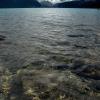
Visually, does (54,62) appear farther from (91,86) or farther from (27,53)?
(91,86)

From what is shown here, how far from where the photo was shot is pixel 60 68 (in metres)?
11.3

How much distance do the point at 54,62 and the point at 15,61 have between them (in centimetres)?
231

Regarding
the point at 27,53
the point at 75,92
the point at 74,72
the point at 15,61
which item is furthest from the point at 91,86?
the point at 27,53

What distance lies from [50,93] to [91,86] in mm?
1860

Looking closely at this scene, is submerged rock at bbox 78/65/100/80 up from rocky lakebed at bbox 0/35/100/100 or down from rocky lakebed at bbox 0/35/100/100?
down

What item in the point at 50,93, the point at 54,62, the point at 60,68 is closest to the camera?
the point at 50,93

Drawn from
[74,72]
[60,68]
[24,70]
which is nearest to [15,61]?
[24,70]

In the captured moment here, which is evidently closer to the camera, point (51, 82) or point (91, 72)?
point (51, 82)

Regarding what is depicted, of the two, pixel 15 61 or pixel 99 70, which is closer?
pixel 99 70

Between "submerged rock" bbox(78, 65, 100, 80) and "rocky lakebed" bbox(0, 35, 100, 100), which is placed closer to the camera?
"rocky lakebed" bbox(0, 35, 100, 100)

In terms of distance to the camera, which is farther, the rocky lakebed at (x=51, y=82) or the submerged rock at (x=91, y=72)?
the submerged rock at (x=91, y=72)

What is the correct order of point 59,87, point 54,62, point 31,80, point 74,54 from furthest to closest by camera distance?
point 74,54 → point 54,62 → point 31,80 → point 59,87

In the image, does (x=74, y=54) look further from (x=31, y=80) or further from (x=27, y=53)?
(x=31, y=80)

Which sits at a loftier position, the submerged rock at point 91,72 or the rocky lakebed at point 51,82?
the rocky lakebed at point 51,82
